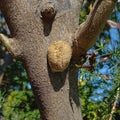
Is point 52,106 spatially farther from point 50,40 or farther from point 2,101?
point 2,101

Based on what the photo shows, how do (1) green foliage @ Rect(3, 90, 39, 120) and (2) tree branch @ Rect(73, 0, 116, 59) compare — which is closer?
(2) tree branch @ Rect(73, 0, 116, 59)

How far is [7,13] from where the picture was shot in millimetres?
1050

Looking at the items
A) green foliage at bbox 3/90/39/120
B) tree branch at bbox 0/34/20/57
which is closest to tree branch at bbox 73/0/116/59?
tree branch at bbox 0/34/20/57

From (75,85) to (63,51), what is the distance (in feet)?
0.35

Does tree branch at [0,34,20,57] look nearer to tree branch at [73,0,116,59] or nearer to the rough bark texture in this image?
the rough bark texture

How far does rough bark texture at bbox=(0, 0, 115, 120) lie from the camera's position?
992 millimetres

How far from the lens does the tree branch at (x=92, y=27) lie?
89 centimetres

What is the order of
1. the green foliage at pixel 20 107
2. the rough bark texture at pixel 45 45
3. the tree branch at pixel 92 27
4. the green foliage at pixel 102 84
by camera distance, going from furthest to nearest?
the green foliage at pixel 20 107 → the green foliage at pixel 102 84 → the rough bark texture at pixel 45 45 → the tree branch at pixel 92 27

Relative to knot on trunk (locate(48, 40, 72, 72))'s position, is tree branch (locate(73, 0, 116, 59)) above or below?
above

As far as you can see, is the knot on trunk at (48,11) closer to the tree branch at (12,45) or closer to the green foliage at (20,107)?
the tree branch at (12,45)

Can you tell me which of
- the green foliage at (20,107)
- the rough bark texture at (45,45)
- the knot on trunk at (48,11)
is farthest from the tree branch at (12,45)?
the green foliage at (20,107)

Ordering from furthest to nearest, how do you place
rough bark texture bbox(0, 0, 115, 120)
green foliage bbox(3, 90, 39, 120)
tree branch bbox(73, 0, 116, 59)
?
green foliage bbox(3, 90, 39, 120)
rough bark texture bbox(0, 0, 115, 120)
tree branch bbox(73, 0, 116, 59)

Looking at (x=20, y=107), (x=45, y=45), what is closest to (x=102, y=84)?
(x=45, y=45)

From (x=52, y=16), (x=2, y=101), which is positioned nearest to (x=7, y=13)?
(x=52, y=16)
